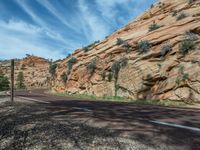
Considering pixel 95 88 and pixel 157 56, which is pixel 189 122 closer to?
pixel 157 56

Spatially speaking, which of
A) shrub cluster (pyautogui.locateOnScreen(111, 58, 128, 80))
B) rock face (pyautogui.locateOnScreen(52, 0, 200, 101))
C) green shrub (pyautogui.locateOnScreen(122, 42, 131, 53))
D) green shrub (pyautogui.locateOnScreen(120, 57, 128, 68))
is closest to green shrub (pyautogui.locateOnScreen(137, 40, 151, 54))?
rock face (pyautogui.locateOnScreen(52, 0, 200, 101))

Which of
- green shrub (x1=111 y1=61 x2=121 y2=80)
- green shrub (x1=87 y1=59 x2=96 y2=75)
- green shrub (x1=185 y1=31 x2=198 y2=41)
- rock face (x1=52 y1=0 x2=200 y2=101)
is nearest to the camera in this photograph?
rock face (x1=52 y1=0 x2=200 y2=101)

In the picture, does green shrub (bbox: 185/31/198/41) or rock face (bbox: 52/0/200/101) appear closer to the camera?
rock face (bbox: 52/0/200/101)

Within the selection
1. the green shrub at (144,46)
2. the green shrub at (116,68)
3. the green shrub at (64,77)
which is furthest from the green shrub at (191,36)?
the green shrub at (64,77)

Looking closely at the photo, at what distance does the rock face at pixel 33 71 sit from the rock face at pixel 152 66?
4327 cm

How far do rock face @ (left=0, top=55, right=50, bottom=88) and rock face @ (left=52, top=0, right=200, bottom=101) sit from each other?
43273 millimetres

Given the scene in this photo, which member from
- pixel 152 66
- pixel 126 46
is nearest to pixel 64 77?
pixel 126 46

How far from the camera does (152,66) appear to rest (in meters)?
24.9

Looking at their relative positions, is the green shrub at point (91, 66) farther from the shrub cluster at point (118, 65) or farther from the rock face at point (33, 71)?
the rock face at point (33, 71)

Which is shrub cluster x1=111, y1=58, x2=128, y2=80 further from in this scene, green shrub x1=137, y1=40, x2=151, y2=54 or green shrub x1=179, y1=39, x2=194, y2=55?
green shrub x1=179, y1=39, x2=194, y2=55

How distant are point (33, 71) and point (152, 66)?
75160 millimetres

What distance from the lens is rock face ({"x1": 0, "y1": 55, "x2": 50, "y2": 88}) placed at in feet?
269

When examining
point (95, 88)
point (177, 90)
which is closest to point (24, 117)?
point (177, 90)

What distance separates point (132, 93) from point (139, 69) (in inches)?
98.4
